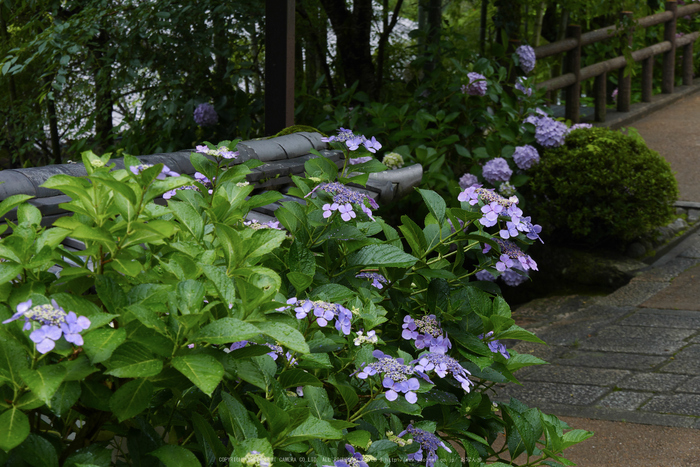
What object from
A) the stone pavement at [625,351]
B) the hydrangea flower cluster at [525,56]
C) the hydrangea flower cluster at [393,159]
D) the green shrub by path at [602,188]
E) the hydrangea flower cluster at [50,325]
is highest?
the hydrangea flower cluster at [525,56]

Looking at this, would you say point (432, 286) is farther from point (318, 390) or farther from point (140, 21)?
point (140, 21)

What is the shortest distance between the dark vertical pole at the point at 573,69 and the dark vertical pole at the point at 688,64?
335 centimetres

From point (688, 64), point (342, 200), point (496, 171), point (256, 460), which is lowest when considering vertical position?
point (496, 171)

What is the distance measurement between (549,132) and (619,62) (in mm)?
2908

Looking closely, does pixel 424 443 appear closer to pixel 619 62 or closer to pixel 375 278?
pixel 375 278

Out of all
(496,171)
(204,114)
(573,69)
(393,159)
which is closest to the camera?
(393,159)

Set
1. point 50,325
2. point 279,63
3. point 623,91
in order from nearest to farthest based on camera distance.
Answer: point 50,325 < point 279,63 < point 623,91

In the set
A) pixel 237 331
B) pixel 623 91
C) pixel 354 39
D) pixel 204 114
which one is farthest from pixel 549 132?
pixel 237 331

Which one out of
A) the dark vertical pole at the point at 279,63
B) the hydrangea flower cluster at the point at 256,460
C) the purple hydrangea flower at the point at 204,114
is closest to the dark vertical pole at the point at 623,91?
the purple hydrangea flower at the point at 204,114

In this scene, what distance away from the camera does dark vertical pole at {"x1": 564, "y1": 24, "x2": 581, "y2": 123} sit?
640 centimetres

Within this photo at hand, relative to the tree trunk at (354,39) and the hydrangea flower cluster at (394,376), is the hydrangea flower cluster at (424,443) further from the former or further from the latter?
the tree trunk at (354,39)

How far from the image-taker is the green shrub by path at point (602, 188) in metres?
4.68

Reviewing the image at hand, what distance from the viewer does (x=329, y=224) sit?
4.45 ft

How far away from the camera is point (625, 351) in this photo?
140 inches
